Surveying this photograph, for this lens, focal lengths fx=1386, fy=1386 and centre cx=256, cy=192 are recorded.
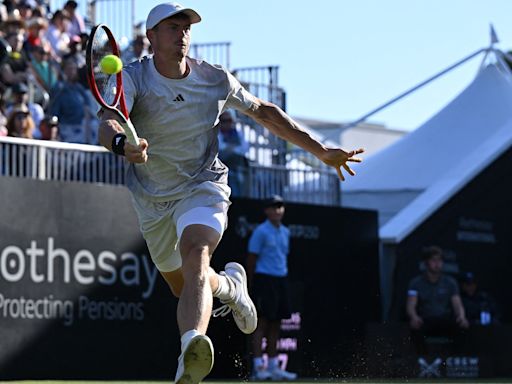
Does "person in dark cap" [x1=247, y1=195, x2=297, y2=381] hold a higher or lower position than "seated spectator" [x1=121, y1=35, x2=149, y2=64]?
lower

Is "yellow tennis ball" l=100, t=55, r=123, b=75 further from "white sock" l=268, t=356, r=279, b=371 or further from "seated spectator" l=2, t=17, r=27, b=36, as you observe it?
"seated spectator" l=2, t=17, r=27, b=36

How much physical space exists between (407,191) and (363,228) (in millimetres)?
2701

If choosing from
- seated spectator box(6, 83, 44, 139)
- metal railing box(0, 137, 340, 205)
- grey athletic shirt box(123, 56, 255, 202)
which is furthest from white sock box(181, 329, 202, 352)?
seated spectator box(6, 83, 44, 139)

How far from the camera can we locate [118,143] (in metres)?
7.54

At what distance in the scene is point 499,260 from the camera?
70.1 ft

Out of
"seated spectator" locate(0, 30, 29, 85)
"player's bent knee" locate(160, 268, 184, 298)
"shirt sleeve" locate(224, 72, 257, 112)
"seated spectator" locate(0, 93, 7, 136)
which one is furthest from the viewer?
"seated spectator" locate(0, 30, 29, 85)

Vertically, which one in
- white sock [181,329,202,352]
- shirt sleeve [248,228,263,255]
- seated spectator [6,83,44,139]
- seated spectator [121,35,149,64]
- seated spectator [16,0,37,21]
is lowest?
white sock [181,329,202,352]

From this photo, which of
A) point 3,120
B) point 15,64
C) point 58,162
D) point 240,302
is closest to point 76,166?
point 58,162

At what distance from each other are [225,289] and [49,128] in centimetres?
701

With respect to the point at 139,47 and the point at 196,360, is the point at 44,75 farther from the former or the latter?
the point at 196,360

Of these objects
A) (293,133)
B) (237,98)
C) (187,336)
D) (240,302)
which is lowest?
(187,336)

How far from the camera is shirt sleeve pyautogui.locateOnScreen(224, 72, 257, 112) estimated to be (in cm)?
875

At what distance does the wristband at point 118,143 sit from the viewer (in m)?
7.51

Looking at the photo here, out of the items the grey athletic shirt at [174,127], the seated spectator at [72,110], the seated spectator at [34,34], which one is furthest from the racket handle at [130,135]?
the seated spectator at [34,34]
